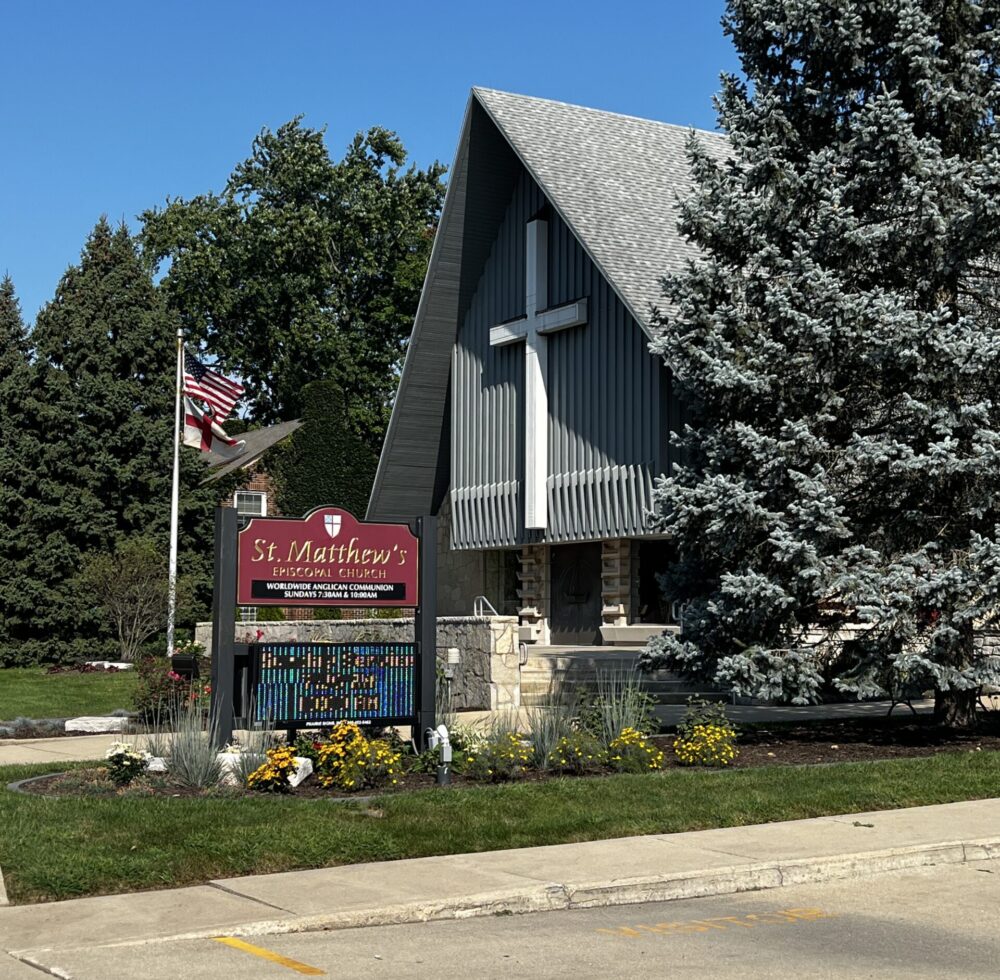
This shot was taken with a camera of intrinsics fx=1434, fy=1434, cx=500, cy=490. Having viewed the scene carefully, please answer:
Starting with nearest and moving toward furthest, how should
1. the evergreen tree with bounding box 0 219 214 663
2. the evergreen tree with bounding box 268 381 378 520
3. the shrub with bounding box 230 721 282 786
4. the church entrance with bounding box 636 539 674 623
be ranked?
1. the shrub with bounding box 230 721 282 786
2. the church entrance with bounding box 636 539 674 623
3. the evergreen tree with bounding box 0 219 214 663
4. the evergreen tree with bounding box 268 381 378 520

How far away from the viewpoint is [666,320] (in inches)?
710

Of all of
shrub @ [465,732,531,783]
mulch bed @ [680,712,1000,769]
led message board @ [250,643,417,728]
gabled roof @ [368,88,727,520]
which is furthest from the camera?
gabled roof @ [368,88,727,520]

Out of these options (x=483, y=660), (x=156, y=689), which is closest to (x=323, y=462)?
(x=156, y=689)

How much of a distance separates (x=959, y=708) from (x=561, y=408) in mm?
15120

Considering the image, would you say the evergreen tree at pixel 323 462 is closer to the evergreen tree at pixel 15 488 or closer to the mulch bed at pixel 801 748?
the evergreen tree at pixel 15 488

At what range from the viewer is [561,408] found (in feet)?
103

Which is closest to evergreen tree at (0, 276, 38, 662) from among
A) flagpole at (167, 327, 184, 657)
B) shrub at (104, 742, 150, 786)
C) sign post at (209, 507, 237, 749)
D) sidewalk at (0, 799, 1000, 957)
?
flagpole at (167, 327, 184, 657)

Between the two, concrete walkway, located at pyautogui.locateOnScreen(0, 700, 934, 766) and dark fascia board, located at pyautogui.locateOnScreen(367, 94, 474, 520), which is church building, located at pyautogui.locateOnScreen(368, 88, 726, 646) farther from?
concrete walkway, located at pyautogui.locateOnScreen(0, 700, 934, 766)

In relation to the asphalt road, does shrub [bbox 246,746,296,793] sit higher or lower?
higher

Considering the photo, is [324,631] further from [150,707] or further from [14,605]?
[14,605]

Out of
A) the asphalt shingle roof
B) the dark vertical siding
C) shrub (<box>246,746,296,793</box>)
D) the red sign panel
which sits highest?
the asphalt shingle roof

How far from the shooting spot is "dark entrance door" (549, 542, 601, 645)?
32.7m

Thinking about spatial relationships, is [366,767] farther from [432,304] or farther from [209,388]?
[209,388]

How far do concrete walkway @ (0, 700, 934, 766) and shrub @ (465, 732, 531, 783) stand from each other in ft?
11.1
